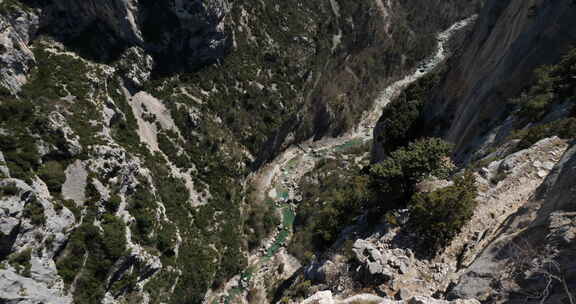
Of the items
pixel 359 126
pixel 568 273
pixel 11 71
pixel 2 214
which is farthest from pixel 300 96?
A: pixel 568 273

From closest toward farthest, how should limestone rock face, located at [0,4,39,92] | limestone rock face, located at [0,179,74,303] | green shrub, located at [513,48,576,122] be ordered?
green shrub, located at [513,48,576,122] → limestone rock face, located at [0,179,74,303] → limestone rock face, located at [0,4,39,92]

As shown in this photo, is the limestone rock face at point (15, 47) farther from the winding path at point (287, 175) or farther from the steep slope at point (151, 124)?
the winding path at point (287, 175)

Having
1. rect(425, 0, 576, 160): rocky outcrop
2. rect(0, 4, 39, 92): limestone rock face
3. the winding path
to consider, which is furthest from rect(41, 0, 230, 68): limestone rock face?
rect(425, 0, 576, 160): rocky outcrop

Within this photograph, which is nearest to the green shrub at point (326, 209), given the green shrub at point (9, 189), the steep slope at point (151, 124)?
the steep slope at point (151, 124)

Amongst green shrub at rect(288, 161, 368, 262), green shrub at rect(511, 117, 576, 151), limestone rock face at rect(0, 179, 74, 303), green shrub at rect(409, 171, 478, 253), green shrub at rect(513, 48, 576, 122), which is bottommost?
green shrub at rect(288, 161, 368, 262)

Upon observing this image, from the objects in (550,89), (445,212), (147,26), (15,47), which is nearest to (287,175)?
(147,26)

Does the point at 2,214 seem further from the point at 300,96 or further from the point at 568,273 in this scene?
the point at 300,96

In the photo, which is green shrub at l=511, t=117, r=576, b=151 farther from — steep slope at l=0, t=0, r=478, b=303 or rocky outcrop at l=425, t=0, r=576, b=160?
steep slope at l=0, t=0, r=478, b=303
